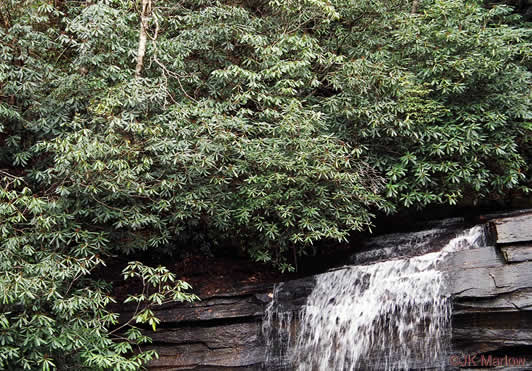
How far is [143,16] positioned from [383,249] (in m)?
5.47

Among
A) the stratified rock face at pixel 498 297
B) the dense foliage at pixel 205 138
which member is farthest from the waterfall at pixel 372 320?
the dense foliage at pixel 205 138

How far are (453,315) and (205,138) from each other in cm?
408

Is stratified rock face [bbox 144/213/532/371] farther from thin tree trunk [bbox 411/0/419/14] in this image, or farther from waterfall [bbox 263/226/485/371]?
thin tree trunk [bbox 411/0/419/14]

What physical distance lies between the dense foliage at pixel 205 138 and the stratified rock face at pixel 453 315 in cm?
61

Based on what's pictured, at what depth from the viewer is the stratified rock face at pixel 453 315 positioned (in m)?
5.79

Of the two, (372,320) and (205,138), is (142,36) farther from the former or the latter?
(372,320)

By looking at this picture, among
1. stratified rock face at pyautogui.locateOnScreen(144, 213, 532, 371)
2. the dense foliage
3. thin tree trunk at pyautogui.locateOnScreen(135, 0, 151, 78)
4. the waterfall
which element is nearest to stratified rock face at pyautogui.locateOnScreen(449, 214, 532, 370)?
stratified rock face at pyautogui.locateOnScreen(144, 213, 532, 371)

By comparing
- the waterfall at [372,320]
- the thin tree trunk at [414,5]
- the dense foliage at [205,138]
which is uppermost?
the thin tree trunk at [414,5]

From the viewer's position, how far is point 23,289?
5.44 metres

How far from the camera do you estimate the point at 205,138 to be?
6855 millimetres

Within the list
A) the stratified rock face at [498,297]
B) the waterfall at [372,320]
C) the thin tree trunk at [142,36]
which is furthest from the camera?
the thin tree trunk at [142,36]

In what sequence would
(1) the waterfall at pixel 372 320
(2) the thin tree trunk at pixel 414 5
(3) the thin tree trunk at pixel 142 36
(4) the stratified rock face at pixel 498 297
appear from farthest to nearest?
(2) the thin tree trunk at pixel 414 5 → (3) the thin tree trunk at pixel 142 36 → (1) the waterfall at pixel 372 320 → (4) the stratified rock face at pixel 498 297

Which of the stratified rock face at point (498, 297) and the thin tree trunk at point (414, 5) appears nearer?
the stratified rock face at point (498, 297)

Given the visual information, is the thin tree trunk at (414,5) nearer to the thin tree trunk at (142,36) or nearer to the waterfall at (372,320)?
the waterfall at (372,320)
